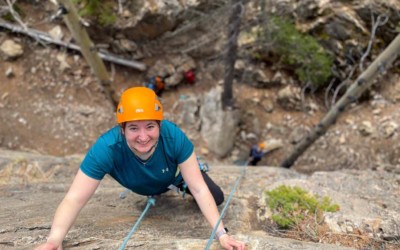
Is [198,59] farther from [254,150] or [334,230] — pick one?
[334,230]

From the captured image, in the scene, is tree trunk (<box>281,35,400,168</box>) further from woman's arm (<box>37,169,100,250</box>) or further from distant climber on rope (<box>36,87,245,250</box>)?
woman's arm (<box>37,169,100,250</box>)

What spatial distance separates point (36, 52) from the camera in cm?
976

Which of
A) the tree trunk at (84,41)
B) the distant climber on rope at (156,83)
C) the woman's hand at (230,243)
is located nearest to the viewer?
the woman's hand at (230,243)

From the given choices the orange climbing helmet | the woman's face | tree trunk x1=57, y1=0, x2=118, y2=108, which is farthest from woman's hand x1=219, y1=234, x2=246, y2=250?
tree trunk x1=57, y1=0, x2=118, y2=108

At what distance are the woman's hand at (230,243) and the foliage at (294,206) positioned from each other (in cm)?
130

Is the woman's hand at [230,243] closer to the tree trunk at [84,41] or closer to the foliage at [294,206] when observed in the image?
the foliage at [294,206]

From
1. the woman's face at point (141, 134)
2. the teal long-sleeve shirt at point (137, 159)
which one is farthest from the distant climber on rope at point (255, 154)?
the woman's face at point (141, 134)

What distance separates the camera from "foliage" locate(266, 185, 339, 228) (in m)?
3.74

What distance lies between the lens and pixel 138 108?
254 centimetres

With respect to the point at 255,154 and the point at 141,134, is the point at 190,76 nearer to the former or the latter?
the point at 255,154

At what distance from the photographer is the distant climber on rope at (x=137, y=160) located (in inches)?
100

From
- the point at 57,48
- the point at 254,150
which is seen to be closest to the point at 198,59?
the point at 254,150

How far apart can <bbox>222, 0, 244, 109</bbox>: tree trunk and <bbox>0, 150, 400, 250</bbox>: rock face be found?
11.0ft

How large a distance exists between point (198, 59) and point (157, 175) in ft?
25.3
